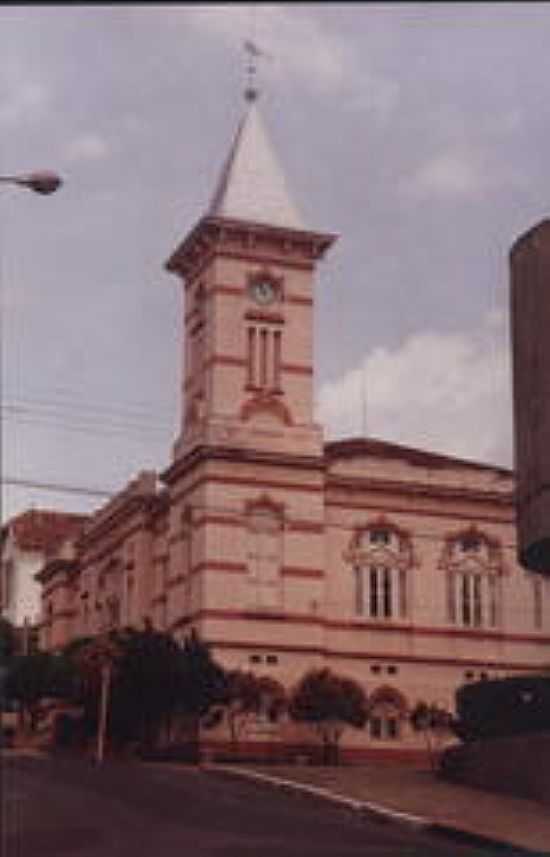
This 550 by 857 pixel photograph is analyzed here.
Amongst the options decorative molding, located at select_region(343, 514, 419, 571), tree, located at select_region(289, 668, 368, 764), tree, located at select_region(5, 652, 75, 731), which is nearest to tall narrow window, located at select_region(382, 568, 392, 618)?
decorative molding, located at select_region(343, 514, 419, 571)

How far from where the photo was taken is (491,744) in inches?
1377

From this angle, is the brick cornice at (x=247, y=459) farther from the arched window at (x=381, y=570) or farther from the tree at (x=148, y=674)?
the tree at (x=148, y=674)

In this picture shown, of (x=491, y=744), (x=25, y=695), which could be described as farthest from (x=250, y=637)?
(x=491, y=744)

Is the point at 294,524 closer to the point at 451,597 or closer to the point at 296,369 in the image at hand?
the point at 296,369

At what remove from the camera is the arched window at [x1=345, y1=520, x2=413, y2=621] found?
5491 cm

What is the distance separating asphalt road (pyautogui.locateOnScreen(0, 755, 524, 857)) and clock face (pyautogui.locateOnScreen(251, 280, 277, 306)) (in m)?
25.4

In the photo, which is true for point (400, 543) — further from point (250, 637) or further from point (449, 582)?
point (250, 637)

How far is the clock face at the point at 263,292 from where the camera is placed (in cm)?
5572

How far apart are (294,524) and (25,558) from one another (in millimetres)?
41658

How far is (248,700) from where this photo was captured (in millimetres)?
49531

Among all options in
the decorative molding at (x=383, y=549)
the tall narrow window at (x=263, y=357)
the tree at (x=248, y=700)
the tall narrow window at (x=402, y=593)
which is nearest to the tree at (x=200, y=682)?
the tree at (x=248, y=700)

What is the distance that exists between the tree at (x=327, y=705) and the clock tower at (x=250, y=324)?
789 centimetres

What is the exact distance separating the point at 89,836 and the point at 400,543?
111ft

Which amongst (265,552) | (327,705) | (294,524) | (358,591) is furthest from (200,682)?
(358,591)
